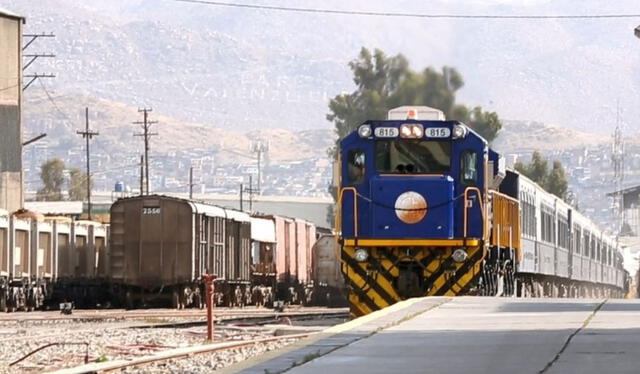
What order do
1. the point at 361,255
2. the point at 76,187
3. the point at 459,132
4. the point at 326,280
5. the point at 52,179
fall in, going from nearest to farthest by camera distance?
the point at 361,255 → the point at 459,132 → the point at 326,280 → the point at 52,179 → the point at 76,187

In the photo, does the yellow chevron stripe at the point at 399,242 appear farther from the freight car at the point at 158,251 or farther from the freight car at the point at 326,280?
the freight car at the point at 326,280

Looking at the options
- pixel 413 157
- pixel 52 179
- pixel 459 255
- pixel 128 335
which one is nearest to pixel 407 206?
pixel 413 157

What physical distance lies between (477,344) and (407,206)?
10647 mm

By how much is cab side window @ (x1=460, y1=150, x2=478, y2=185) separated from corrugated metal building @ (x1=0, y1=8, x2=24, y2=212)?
63.0 meters

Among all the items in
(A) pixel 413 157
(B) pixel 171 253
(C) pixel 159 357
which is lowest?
(C) pixel 159 357

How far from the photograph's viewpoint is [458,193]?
93.7 feet

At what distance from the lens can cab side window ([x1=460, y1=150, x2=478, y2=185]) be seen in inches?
1124

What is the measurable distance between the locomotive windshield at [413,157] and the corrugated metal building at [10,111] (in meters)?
62.6

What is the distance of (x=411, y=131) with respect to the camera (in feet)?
93.0

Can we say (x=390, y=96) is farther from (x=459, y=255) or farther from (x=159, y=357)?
(x=159, y=357)

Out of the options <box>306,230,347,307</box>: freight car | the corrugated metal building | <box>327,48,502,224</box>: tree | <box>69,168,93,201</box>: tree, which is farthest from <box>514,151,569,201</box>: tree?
<box>306,230,347,307</box>: freight car

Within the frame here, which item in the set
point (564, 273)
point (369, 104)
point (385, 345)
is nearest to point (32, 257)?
point (564, 273)

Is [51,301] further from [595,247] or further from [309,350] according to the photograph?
[309,350]

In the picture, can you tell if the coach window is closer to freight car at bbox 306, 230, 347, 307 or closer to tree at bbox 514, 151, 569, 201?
freight car at bbox 306, 230, 347, 307
